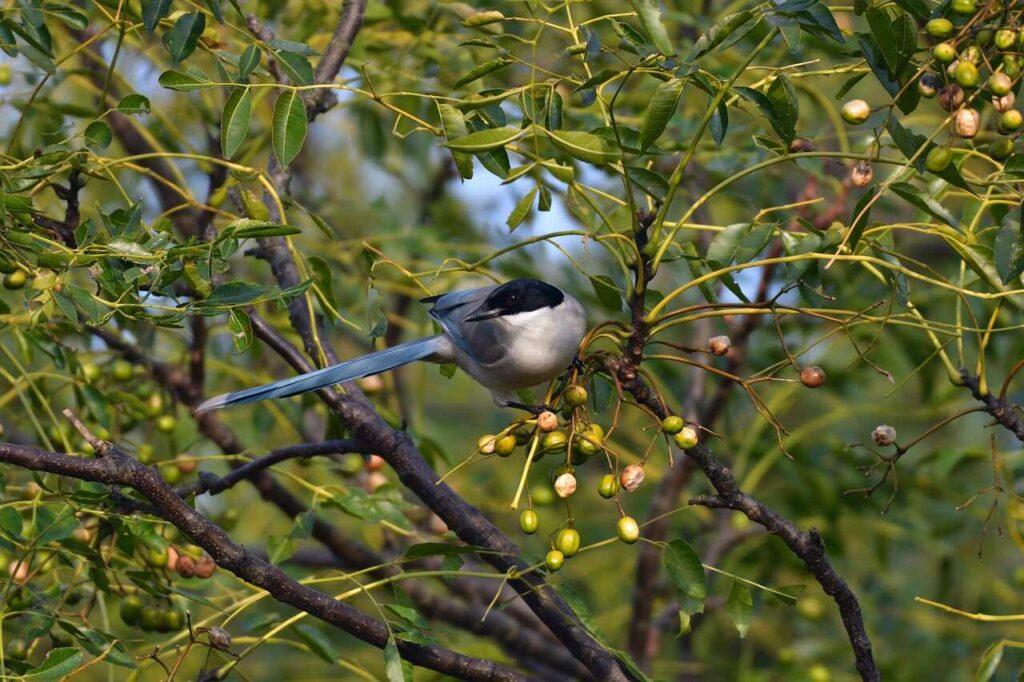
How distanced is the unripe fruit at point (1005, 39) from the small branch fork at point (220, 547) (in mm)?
1648

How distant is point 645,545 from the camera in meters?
4.71

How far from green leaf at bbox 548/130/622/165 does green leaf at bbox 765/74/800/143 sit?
34cm

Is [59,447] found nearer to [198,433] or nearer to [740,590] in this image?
[198,433]

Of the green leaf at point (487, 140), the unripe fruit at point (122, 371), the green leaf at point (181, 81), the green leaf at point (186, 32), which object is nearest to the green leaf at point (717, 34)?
the green leaf at point (487, 140)

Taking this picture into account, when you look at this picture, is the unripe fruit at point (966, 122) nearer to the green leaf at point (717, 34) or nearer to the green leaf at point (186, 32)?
the green leaf at point (717, 34)

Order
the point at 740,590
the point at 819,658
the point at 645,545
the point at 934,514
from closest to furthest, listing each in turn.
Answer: the point at 740,590
the point at 645,545
the point at 819,658
the point at 934,514

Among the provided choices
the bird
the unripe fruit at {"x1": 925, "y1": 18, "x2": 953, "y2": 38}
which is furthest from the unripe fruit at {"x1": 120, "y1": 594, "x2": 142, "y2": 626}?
the unripe fruit at {"x1": 925, "y1": 18, "x2": 953, "y2": 38}

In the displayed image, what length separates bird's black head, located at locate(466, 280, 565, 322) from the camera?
138 inches

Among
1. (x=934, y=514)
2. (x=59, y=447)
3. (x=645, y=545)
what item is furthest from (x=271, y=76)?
(x=934, y=514)

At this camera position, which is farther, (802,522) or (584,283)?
(584,283)

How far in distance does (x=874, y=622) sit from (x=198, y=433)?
3.27m

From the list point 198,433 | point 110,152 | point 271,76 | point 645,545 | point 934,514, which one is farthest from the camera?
point 934,514

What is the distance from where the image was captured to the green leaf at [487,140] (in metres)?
2.17

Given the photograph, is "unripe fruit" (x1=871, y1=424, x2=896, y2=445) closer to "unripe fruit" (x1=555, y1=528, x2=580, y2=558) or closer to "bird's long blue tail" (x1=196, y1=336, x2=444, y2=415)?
"unripe fruit" (x1=555, y1=528, x2=580, y2=558)
